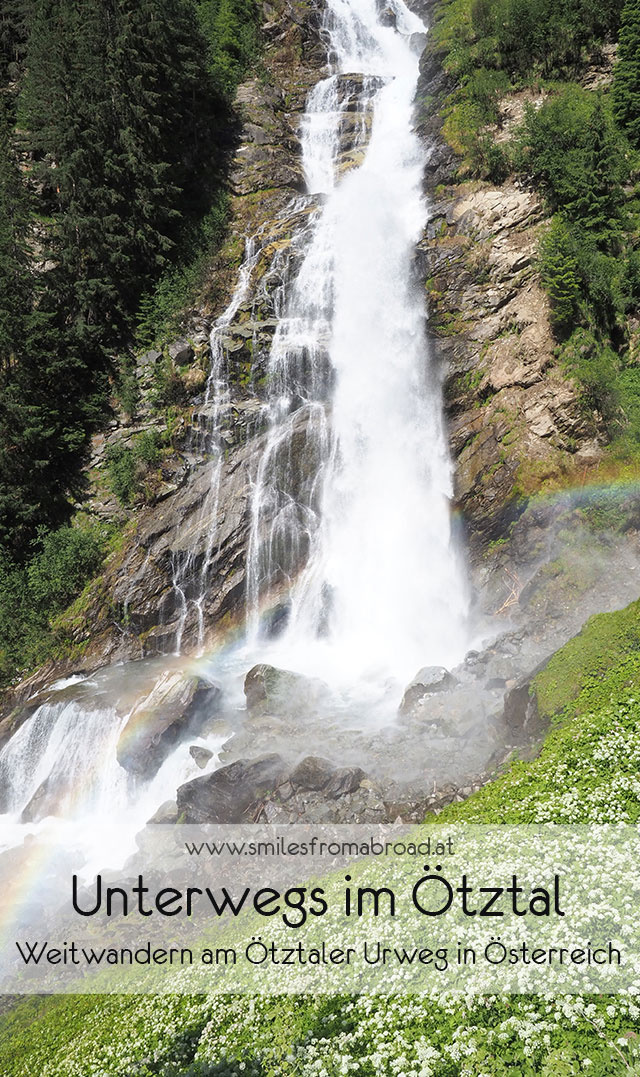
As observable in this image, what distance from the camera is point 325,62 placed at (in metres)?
34.1

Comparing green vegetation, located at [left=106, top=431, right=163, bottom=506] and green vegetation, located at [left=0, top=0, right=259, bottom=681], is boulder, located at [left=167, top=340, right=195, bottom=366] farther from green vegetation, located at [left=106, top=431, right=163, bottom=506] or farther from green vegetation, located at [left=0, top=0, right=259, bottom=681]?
green vegetation, located at [left=106, top=431, right=163, bottom=506]

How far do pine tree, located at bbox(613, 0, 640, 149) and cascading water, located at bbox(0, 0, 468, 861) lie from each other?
724 centimetres

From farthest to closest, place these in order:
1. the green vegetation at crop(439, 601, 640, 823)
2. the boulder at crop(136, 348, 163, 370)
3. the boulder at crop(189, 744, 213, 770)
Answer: the boulder at crop(136, 348, 163, 370)
the boulder at crop(189, 744, 213, 770)
the green vegetation at crop(439, 601, 640, 823)

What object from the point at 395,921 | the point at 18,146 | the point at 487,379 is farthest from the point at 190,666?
the point at 18,146

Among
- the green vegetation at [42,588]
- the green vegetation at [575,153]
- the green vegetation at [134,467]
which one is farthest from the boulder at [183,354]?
the green vegetation at [575,153]

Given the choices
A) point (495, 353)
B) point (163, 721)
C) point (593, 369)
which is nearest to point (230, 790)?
point (163, 721)

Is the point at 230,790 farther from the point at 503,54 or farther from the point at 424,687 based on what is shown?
the point at 503,54

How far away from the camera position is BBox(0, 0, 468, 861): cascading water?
47.9ft

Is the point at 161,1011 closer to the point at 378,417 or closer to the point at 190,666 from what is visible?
the point at 190,666

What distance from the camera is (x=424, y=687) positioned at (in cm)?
1266

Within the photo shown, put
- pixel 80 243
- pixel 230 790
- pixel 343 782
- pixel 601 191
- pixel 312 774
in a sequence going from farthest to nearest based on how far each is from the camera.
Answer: pixel 80 243, pixel 601 191, pixel 230 790, pixel 312 774, pixel 343 782

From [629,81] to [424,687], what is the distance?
67.9ft

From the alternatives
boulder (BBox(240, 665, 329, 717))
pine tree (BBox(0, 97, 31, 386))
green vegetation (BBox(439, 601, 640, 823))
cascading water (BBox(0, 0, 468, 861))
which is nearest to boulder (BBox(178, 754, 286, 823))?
cascading water (BBox(0, 0, 468, 861))

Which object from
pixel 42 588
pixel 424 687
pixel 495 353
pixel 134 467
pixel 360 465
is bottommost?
pixel 42 588
